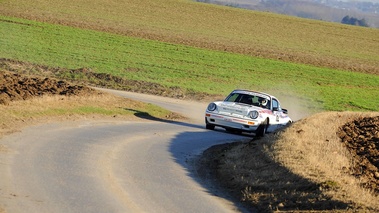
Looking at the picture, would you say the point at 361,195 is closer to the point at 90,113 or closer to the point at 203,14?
the point at 90,113

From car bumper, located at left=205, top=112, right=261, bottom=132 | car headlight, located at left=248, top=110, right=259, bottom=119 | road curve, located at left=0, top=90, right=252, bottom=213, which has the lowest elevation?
car bumper, located at left=205, top=112, right=261, bottom=132

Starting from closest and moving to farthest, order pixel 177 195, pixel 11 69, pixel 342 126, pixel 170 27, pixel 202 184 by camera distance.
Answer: pixel 177 195 < pixel 202 184 < pixel 342 126 < pixel 11 69 < pixel 170 27

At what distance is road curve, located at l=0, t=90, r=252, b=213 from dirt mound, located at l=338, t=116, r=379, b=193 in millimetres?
2750

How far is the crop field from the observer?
45.2 meters

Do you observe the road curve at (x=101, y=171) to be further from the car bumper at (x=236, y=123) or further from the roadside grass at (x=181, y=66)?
the roadside grass at (x=181, y=66)

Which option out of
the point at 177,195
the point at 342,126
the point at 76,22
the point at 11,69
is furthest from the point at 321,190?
the point at 76,22

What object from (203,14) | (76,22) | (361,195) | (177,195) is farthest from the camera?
(203,14)

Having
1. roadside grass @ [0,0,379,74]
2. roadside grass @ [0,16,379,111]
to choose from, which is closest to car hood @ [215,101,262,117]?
roadside grass @ [0,16,379,111]

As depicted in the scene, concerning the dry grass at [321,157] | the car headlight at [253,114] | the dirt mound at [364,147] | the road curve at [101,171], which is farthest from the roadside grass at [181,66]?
the dry grass at [321,157]

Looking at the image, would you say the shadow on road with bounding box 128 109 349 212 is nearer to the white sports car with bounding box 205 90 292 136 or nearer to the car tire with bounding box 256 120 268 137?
the white sports car with bounding box 205 90 292 136

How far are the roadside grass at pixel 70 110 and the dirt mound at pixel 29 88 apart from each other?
0.38m

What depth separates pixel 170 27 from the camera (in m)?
75.9

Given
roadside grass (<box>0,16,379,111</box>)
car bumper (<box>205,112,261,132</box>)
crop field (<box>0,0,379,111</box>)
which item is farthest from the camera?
→ crop field (<box>0,0,379,111</box>)

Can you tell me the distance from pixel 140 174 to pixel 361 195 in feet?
14.0
